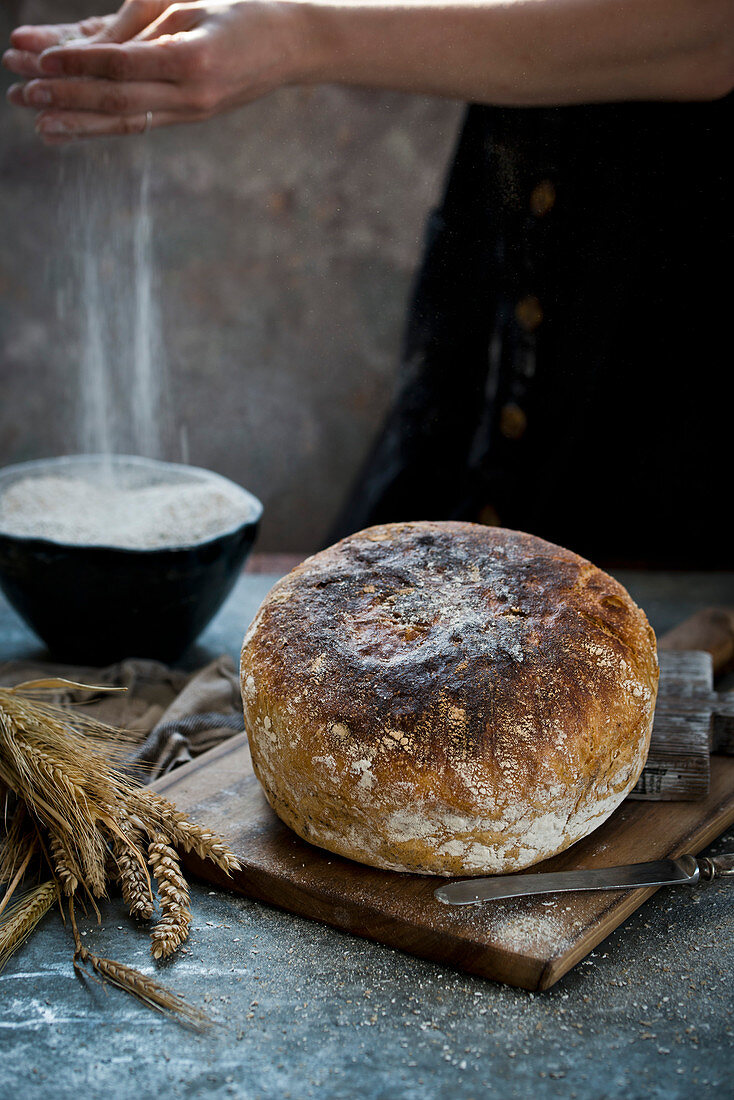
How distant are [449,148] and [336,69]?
171 cm

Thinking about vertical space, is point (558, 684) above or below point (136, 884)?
above

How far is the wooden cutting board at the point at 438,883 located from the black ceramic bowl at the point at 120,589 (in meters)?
0.38

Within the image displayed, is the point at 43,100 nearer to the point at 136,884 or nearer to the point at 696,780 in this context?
the point at 136,884

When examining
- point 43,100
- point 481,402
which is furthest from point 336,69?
point 481,402

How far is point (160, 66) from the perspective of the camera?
1.19 metres

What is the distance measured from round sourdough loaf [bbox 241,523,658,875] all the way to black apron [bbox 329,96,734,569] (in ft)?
1.56

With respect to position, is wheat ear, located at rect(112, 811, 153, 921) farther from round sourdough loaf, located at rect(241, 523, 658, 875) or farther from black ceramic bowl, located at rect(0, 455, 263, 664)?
black ceramic bowl, located at rect(0, 455, 263, 664)

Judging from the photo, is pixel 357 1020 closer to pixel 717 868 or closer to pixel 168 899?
pixel 168 899

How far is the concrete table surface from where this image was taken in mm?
757

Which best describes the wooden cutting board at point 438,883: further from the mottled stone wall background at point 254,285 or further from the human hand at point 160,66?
the mottled stone wall background at point 254,285

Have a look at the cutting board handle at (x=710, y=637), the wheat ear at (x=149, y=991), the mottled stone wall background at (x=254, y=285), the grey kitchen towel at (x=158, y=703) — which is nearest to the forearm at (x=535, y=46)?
the cutting board handle at (x=710, y=637)

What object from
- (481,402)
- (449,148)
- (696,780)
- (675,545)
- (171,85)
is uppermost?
(171,85)

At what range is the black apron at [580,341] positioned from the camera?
1266mm

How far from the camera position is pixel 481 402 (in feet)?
6.11
